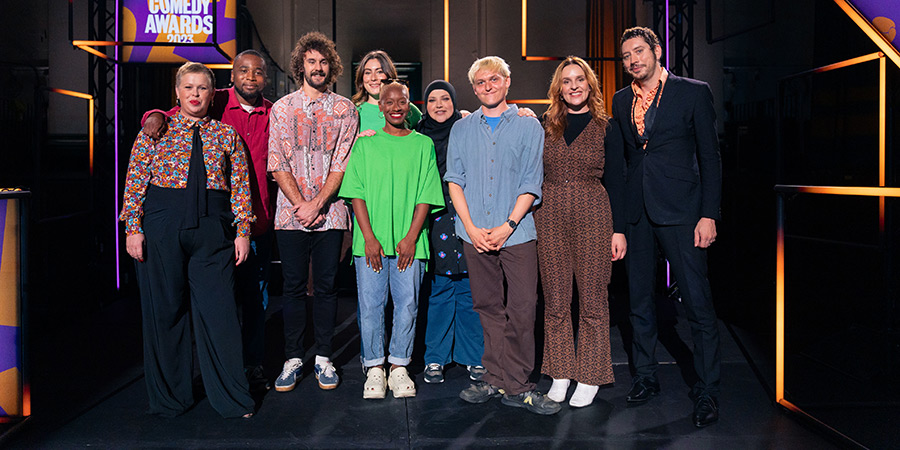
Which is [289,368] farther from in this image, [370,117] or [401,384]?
[370,117]

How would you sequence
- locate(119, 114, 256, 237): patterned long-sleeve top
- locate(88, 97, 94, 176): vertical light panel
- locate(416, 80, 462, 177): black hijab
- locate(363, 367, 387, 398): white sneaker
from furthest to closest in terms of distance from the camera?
locate(88, 97, 94, 176): vertical light panel < locate(416, 80, 462, 177): black hijab < locate(363, 367, 387, 398): white sneaker < locate(119, 114, 256, 237): patterned long-sleeve top

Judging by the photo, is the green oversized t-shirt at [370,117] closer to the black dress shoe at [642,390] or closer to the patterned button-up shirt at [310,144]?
the patterned button-up shirt at [310,144]

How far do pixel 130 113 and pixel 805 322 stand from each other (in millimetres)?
6058

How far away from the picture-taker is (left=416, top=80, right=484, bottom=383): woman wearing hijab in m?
3.19

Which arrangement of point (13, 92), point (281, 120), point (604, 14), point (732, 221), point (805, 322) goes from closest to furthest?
1. point (281, 120)
2. point (805, 322)
3. point (732, 221)
4. point (604, 14)
5. point (13, 92)

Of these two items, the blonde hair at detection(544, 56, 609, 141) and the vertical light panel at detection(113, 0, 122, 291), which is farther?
the vertical light panel at detection(113, 0, 122, 291)

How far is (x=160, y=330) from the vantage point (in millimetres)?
2713

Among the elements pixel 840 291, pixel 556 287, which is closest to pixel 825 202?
pixel 840 291

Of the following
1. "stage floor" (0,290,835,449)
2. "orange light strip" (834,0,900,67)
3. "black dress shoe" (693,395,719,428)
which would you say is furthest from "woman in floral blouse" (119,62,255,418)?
"orange light strip" (834,0,900,67)

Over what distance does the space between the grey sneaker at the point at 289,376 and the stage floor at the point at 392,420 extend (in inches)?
1.4

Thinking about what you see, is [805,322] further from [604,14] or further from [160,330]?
[160,330]

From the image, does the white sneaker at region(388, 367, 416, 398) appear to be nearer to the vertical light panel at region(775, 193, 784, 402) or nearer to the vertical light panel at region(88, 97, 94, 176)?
the vertical light panel at region(775, 193, 784, 402)

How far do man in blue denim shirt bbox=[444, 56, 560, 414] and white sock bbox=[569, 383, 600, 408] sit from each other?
0.13 metres

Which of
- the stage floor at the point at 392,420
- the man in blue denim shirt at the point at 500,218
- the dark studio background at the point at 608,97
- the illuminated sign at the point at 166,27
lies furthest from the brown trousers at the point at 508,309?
the illuminated sign at the point at 166,27
